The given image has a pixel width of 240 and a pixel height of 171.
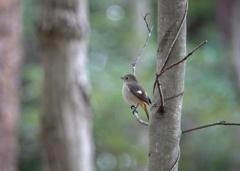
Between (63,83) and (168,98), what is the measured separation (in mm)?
4283

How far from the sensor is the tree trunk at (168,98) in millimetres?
1896

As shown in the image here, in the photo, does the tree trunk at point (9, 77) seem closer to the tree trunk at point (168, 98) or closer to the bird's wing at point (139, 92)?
the bird's wing at point (139, 92)

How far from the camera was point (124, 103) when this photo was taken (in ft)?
30.6

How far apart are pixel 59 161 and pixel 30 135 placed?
4.00m

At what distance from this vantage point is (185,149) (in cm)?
1096

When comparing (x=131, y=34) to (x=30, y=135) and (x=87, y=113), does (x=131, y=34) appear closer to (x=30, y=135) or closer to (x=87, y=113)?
(x=30, y=135)

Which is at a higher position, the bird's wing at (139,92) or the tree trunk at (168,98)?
the bird's wing at (139,92)

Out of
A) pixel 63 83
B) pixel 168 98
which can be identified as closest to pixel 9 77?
pixel 63 83

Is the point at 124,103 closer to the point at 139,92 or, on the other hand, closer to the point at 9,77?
the point at 9,77

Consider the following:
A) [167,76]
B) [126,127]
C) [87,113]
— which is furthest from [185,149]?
[167,76]

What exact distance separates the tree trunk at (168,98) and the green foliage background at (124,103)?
20.3 ft

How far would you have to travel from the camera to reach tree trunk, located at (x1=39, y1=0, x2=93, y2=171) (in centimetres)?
594

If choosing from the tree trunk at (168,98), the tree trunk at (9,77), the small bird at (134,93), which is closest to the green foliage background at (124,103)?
the tree trunk at (9,77)

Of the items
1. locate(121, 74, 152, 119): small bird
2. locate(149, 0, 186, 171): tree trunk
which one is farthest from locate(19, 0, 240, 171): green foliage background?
locate(149, 0, 186, 171): tree trunk
